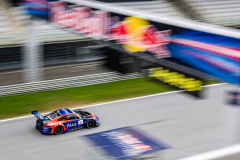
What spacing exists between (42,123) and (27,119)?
5.48 ft

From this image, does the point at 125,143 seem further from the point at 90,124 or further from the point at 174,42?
the point at 174,42

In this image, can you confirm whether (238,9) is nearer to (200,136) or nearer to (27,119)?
(200,136)

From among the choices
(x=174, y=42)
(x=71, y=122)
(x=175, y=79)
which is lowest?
(x=71, y=122)

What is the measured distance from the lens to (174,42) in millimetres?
4199

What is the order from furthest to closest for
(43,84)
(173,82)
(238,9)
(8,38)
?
(238,9) → (8,38) → (43,84) → (173,82)

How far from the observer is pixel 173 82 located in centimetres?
425

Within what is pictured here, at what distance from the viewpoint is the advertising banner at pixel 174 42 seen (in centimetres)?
343

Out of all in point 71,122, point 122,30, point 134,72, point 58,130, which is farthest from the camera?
point 71,122

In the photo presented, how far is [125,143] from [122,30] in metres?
3.97

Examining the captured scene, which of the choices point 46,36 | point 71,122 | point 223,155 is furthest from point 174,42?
point 46,36

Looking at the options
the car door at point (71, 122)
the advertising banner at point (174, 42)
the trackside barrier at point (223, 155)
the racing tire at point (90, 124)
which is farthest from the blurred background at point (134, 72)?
the trackside barrier at point (223, 155)

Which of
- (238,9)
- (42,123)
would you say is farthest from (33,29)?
(238,9)

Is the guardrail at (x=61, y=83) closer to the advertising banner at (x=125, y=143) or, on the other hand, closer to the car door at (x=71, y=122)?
the car door at (x=71, y=122)

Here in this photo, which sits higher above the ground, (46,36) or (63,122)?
→ (46,36)
